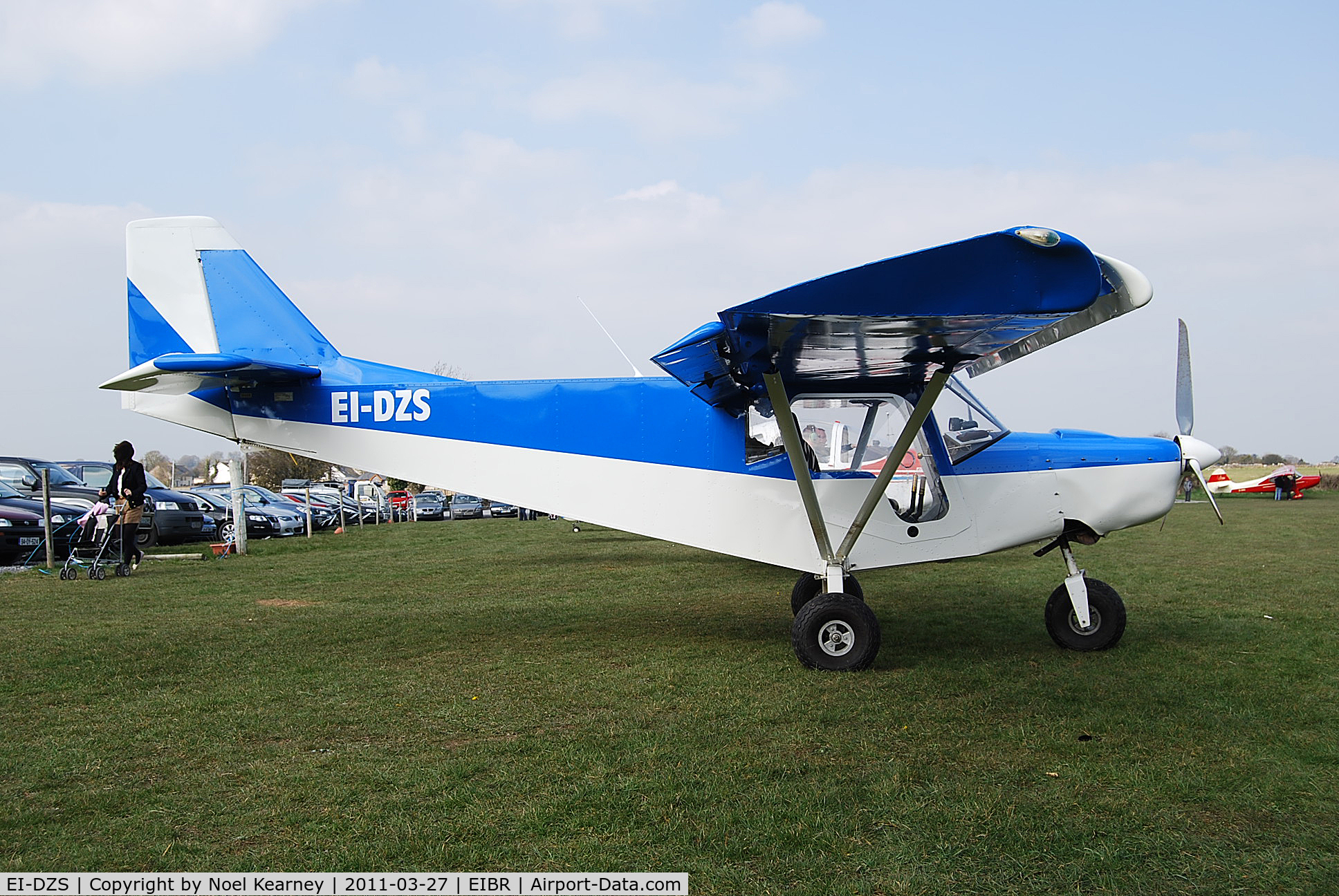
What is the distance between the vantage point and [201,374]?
686 cm

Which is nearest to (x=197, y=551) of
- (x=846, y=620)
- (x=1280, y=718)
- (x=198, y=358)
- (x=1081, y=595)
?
(x=198, y=358)

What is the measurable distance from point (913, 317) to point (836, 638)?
2.50 m

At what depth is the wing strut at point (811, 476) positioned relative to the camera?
5.60 metres

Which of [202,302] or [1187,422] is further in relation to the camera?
[202,302]

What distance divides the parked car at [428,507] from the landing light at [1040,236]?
120 ft

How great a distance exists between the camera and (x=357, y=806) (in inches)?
137

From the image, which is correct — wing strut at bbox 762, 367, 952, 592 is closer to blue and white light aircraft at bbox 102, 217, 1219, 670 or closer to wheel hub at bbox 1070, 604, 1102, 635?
blue and white light aircraft at bbox 102, 217, 1219, 670

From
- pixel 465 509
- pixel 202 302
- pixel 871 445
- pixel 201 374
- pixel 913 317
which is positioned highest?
pixel 202 302

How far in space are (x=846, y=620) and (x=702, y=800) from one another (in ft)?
8.68

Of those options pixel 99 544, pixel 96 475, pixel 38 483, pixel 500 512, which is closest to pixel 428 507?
pixel 500 512

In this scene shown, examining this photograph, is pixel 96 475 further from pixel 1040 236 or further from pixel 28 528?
pixel 1040 236

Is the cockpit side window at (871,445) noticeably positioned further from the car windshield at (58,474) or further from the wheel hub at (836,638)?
the car windshield at (58,474)

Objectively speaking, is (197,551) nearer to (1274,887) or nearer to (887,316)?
(887,316)

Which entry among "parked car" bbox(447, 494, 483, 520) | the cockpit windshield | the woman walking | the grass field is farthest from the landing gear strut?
"parked car" bbox(447, 494, 483, 520)
